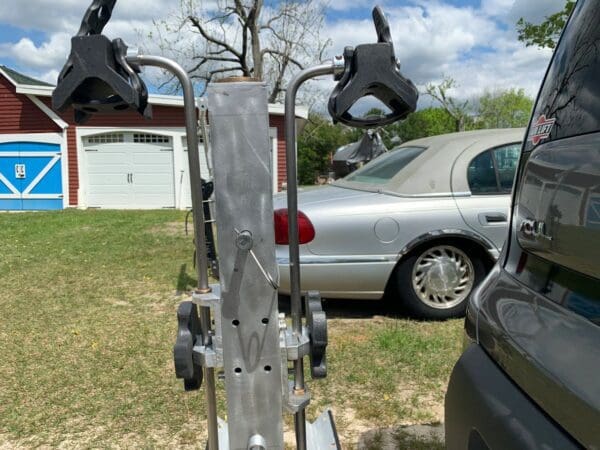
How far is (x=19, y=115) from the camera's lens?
15742 mm

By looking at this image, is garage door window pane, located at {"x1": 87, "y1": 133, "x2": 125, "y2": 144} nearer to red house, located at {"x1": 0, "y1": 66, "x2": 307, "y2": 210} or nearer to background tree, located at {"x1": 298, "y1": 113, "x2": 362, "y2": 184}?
Answer: red house, located at {"x1": 0, "y1": 66, "x2": 307, "y2": 210}

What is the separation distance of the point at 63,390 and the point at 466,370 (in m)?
2.72

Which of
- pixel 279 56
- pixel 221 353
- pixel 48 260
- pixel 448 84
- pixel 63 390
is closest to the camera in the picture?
pixel 221 353

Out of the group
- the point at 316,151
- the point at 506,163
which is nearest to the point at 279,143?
the point at 506,163

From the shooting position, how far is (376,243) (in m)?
4.12

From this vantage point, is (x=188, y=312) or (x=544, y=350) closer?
(x=544, y=350)

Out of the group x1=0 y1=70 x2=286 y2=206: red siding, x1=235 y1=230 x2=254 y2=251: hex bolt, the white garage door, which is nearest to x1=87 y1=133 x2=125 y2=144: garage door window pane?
the white garage door

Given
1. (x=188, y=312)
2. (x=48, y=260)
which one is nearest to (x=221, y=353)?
(x=188, y=312)

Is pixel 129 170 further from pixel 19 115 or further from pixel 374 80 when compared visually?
pixel 374 80

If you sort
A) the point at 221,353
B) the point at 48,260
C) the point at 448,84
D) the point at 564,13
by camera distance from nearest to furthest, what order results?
the point at 221,353 → the point at 48,260 → the point at 564,13 → the point at 448,84

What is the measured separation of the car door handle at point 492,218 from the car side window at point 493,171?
0.64ft

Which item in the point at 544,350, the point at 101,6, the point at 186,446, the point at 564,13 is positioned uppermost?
the point at 564,13

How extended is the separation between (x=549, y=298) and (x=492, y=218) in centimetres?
307

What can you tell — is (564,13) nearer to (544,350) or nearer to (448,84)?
(544,350)
